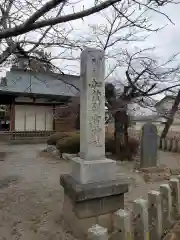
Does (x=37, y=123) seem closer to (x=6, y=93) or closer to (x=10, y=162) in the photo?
(x=6, y=93)

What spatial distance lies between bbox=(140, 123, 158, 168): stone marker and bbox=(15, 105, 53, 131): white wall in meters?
12.2

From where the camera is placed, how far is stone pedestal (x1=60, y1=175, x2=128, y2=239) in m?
3.45

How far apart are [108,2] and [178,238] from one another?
2709 mm

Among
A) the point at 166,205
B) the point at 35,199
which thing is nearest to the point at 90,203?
the point at 166,205

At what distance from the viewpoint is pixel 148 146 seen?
8.66 metres

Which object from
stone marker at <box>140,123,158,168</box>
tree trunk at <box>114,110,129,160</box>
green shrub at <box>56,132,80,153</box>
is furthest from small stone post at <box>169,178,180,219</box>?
green shrub at <box>56,132,80,153</box>

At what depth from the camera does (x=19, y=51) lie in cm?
444

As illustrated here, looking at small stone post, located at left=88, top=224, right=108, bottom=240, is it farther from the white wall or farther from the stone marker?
the white wall

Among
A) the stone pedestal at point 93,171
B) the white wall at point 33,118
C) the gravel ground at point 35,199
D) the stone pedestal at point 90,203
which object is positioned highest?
the white wall at point 33,118

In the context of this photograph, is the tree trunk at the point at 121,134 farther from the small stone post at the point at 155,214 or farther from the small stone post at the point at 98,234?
the small stone post at the point at 98,234

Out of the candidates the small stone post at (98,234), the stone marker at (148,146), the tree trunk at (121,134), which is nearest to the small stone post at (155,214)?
the small stone post at (98,234)

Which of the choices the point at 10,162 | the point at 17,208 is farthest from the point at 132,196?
the point at 10,162

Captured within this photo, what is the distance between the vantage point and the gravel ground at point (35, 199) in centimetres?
377

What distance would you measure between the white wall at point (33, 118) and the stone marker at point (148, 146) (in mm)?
12239
